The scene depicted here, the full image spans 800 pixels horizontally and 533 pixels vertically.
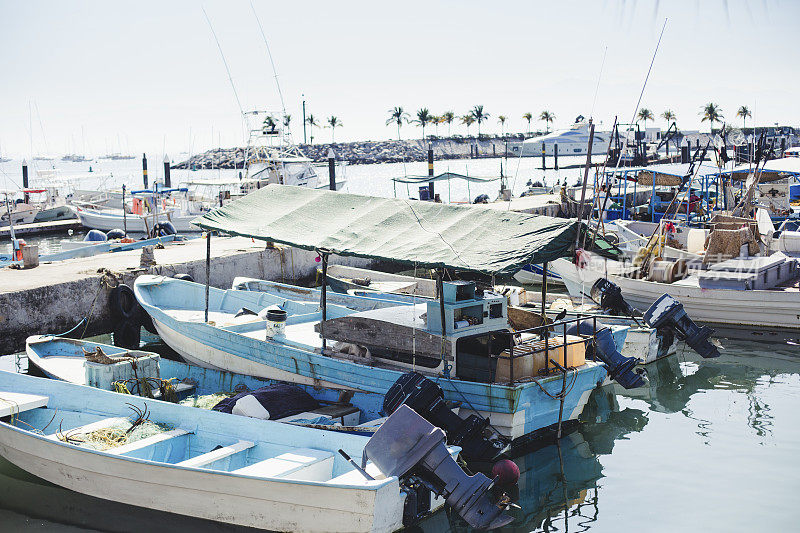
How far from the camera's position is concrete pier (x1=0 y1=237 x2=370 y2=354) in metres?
17.3

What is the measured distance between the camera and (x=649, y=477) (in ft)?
34.1

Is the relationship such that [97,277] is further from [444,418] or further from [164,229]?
[164,229]

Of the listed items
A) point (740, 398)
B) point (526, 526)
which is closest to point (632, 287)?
point (740, 398)

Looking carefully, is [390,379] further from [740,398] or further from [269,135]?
[269,135]

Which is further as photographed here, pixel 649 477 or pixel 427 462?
pixel 649 477

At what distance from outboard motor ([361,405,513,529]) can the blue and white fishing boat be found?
265cm

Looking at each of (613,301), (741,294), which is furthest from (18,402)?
(741,294)

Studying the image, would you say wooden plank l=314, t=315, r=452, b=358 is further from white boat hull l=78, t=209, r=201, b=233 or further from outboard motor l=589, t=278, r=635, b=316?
white boat hull l=78, t=209, r=201, b=233

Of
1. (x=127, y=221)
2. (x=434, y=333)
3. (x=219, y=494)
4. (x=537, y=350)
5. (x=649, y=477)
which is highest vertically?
(x=127, y=221)

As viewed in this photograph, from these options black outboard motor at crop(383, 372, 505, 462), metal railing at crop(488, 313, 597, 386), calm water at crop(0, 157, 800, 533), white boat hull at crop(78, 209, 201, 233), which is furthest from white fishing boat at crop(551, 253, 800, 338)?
white boat hull at crop(78, 209, 201, 233)

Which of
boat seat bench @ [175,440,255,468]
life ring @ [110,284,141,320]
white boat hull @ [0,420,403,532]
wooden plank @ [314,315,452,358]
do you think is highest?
wooden plank @ [314,315,452,358]

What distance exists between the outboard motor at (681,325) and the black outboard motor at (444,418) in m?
6.11

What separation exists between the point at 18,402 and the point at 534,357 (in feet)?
24.9

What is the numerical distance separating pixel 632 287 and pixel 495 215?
27.7 feet
